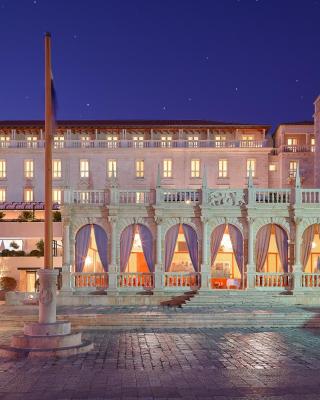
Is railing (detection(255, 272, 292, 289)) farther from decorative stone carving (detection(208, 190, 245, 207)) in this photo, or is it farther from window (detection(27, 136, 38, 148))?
window (detection(27, 136, 38, 148))

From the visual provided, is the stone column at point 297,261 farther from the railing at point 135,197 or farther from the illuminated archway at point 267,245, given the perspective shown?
the railing at point 135,197

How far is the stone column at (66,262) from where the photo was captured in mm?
26484

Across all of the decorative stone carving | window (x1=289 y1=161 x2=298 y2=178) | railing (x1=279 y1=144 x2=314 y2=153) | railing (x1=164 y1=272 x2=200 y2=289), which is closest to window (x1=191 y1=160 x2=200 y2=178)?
railing (x1=279 y1=144 x2=314 y2=153)

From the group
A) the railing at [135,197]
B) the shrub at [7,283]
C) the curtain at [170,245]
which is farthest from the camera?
the shrub at [7,283]

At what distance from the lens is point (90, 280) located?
88.2 ft

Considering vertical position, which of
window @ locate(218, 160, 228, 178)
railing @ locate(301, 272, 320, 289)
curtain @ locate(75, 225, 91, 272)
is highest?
window @ locate(218, 160, 228, 178)

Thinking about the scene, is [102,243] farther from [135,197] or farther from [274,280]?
[274,280]

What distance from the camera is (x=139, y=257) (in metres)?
30.8

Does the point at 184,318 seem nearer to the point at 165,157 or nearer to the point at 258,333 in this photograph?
the point at 258,333

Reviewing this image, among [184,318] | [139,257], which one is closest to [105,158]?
[139,257]

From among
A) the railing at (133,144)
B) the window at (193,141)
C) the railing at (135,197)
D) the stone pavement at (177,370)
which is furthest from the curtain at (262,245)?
the railing at (133,144)

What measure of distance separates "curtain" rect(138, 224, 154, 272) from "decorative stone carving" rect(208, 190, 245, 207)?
348cm

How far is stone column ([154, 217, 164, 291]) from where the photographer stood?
26578 mm

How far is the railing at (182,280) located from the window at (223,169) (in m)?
27.4
